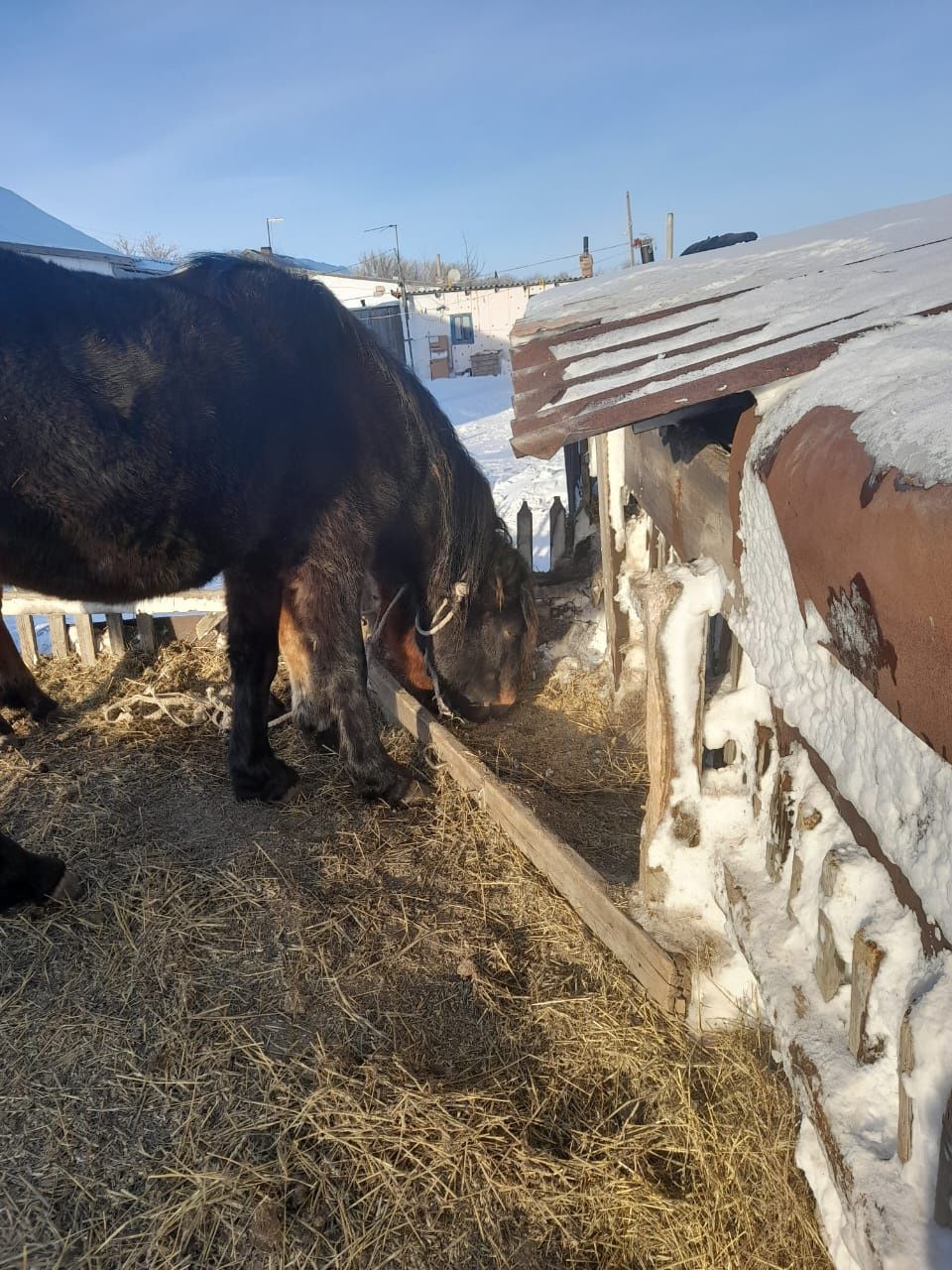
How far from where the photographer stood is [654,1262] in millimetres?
1600

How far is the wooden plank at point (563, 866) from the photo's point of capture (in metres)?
2.12

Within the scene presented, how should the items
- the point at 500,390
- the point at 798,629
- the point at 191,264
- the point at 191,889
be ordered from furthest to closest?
1. the point at 500,390
2. the point at 191,264
3. the point at 191,889
4. the point at 798,629

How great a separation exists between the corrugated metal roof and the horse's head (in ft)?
6.20

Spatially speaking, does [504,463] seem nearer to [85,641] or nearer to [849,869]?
[85,641]

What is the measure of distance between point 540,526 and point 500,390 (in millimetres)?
13594

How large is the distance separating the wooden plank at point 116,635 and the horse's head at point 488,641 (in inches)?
84.7

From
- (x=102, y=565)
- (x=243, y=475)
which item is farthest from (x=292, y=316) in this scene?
(x=102, y=565)

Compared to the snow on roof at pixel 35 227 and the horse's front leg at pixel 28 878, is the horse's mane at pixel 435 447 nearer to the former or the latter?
the horse's front leg at pixel 28 878

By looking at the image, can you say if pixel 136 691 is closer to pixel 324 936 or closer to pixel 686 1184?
pixel 324 936

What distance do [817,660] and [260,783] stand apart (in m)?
2.78

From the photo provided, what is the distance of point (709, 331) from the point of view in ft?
5.83

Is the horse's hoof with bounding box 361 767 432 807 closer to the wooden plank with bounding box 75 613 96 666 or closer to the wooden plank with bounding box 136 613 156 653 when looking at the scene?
the wooden plank with bounding box 136 613 156 653

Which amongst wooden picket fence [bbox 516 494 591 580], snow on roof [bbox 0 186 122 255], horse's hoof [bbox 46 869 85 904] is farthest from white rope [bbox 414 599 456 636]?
snow on roof [bbox 0 186 122 255]

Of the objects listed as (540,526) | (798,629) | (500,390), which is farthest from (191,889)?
(500,390)
